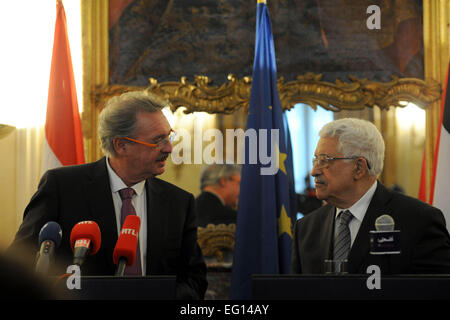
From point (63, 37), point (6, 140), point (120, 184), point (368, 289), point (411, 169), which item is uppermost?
point (63, 37)

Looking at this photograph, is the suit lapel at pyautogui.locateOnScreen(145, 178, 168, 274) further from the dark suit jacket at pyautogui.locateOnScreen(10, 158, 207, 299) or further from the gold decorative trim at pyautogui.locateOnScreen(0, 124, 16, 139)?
the gold decorative trim at pyautogui.locateOnScreen(0, 124, 16, 139)

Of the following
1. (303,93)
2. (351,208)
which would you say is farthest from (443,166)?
(351,208)

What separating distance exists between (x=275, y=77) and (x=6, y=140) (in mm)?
2659

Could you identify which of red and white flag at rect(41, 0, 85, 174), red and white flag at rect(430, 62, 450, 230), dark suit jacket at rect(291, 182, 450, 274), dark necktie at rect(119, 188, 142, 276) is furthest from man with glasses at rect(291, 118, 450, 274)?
red and white flag at rect(41, 0, 85, 174)

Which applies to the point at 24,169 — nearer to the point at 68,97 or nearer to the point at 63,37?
the point at 68,97

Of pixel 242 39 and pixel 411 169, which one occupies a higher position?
pixel 242 39

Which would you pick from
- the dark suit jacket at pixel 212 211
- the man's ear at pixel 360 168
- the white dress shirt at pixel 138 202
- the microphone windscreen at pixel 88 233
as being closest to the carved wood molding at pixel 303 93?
the dark suit jacket at pixel 212 211

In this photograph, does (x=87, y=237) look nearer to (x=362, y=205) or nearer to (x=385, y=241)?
(x=385, y=241)

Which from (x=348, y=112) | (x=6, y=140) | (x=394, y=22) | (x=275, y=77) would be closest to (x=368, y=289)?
(x=275, y=77)

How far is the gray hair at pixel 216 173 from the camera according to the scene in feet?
17.6

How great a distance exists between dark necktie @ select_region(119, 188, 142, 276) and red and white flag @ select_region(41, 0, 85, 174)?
223 centimetres

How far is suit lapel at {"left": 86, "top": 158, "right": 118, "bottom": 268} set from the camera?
9.33 feet

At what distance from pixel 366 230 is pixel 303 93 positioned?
280 centimetres

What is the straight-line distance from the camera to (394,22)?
551 centimetres
